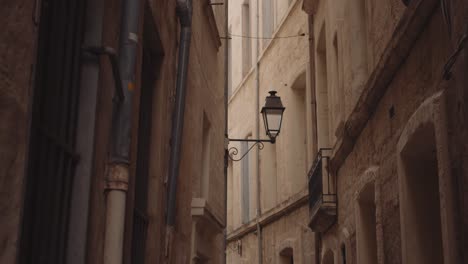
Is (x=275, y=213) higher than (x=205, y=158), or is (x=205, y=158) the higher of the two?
(x=275, y=213)

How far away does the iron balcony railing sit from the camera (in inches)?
486

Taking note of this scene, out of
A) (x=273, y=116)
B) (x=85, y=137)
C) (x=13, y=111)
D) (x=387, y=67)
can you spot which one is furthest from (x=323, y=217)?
(x=13, y=111)

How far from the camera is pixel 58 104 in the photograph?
3631 mm

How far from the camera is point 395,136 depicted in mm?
7562

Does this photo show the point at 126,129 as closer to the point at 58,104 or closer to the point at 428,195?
the point at 58,104

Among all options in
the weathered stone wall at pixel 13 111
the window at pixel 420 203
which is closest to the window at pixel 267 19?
the window at pixel 420 203

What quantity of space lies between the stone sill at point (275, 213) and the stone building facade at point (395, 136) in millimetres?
2790

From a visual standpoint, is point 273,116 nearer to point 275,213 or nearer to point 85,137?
point 275,213

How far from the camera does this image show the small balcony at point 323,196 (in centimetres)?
1230

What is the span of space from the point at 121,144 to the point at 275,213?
563 inches

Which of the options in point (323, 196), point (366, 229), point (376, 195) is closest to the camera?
point (376, 195)

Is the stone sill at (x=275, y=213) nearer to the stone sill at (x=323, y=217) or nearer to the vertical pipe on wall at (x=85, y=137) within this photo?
the stone sill at (x=323, y=217)

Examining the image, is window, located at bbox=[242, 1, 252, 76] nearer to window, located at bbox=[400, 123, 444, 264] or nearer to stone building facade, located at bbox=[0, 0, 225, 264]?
stone building facade, located at bbox=[0, 0, 225, 264]

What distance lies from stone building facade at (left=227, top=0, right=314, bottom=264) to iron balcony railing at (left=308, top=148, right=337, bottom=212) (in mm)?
2245
